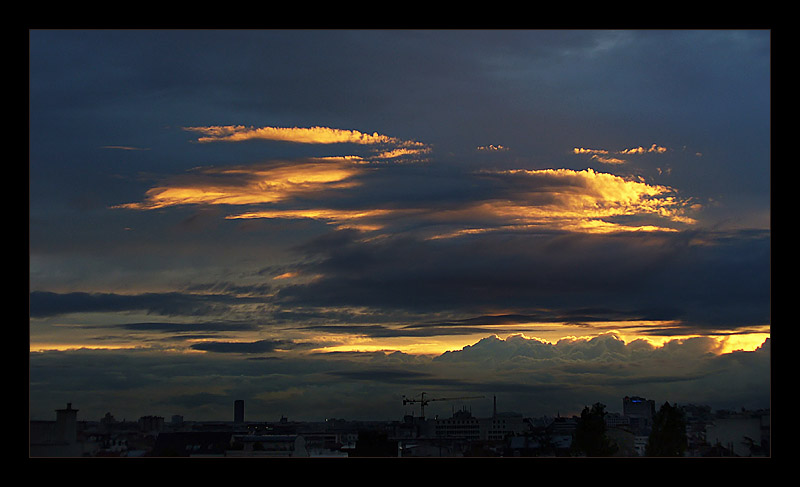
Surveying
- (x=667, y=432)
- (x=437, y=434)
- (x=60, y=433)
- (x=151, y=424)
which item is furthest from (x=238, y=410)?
(x=667, y=432)

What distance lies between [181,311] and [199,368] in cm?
146

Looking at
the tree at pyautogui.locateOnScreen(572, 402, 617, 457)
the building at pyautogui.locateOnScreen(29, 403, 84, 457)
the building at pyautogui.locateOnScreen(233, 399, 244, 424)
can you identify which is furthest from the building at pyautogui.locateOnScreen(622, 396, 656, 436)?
the building at pyautogui.locateOnScreen(29, 403, 84, 457)

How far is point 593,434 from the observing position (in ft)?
39.8

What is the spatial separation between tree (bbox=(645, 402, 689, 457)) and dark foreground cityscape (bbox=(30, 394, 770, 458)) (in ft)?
0.05

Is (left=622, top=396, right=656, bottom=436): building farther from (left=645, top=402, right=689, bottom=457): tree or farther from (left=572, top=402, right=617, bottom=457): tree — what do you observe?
(left=572, top=402, right=617, bottom=457): tree

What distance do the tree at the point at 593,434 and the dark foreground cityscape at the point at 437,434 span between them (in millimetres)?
15

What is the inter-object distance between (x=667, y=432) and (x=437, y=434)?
3.84 m

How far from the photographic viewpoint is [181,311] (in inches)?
332

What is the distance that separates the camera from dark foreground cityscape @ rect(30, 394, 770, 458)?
590 centimetres

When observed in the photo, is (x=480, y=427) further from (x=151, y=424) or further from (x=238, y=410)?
(x=151, y=424)

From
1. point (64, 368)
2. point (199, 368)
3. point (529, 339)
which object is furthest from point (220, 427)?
point (529, 339)

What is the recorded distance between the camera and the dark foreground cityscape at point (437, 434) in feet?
19.4

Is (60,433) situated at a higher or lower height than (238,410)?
higher
